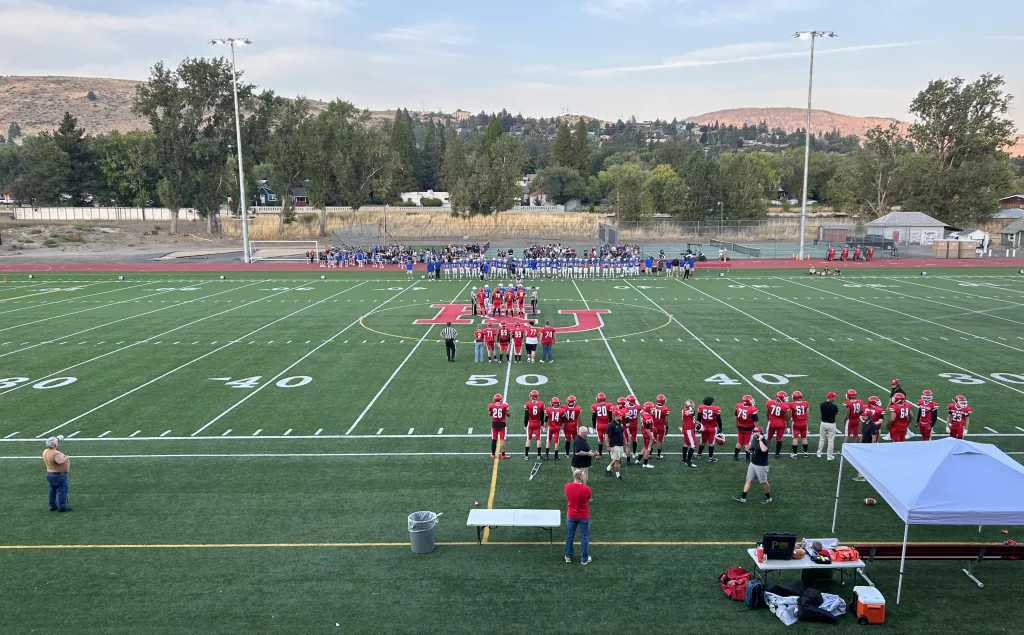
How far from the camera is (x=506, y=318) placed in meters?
25.4

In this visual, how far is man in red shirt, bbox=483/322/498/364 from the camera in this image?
65.0 feet

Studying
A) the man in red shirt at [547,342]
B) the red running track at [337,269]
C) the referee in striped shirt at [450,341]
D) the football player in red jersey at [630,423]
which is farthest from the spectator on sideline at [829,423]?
the red running track at [337,269]

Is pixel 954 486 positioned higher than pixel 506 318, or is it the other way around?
pixel 954 486

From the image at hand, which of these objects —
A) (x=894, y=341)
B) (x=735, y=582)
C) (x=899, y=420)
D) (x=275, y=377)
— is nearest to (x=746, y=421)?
(x=899, y=420)

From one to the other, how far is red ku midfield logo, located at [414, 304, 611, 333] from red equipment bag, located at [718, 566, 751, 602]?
1575 cm

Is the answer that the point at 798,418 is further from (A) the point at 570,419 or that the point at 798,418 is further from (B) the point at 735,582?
(B) the point at 735,582

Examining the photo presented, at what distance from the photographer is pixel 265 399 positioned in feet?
53.4

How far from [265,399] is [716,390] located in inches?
428

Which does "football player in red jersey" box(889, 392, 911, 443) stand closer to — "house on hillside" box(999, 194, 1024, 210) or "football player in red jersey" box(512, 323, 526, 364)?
"football player in red jersey" box(512, 323, 526, 364)

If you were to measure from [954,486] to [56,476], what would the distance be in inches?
485

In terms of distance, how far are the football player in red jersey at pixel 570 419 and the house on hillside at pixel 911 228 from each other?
5375 centimetres

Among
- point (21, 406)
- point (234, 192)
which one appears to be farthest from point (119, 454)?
point (234, 192)

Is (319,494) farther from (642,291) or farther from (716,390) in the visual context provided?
(642,291)

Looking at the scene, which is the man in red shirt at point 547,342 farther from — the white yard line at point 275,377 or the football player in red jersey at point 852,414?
the football player in red jersey at point 852,414
